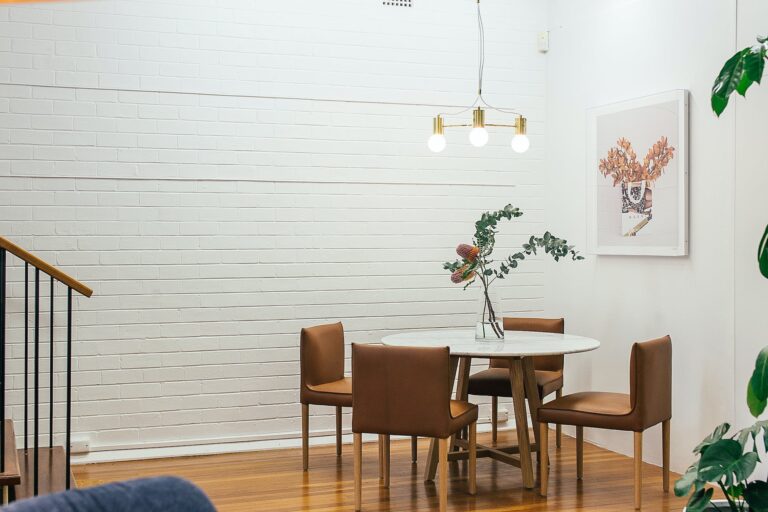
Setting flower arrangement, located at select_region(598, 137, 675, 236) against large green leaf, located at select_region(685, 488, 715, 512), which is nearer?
large green leaf, located at select_region(685, 488, 715, 512)

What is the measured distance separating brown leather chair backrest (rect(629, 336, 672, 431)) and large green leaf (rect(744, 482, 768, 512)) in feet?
3.43

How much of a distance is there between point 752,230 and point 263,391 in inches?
128

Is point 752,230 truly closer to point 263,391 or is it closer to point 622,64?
point 622,64

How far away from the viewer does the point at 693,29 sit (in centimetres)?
507

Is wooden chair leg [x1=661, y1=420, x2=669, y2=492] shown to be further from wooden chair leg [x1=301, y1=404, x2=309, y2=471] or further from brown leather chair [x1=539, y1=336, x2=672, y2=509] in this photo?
wooden chair leg [x1=301, y1=404, x2=309, y2=471]

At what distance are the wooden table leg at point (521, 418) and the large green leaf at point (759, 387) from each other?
1.62m

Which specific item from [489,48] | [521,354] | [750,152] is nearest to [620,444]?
[521,354]

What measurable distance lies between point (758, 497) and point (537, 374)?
2309mm

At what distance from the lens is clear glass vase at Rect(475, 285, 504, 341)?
17.1ft

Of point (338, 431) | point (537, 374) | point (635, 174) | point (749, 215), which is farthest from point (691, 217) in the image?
point (338, 431)

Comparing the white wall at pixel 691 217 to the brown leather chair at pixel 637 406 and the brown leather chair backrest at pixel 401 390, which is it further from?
the brown leather chair backrest at pixel 401 390

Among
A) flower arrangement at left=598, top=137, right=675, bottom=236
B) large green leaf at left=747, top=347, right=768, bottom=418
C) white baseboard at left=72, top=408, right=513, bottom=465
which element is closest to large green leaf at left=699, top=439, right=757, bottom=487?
large green leaf at left=747, top=347, right=768, bottom=418

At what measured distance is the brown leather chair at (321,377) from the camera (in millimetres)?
5309

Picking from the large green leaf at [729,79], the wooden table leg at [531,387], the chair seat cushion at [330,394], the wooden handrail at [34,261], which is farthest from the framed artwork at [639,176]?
the wooden handrail at [34,261]
